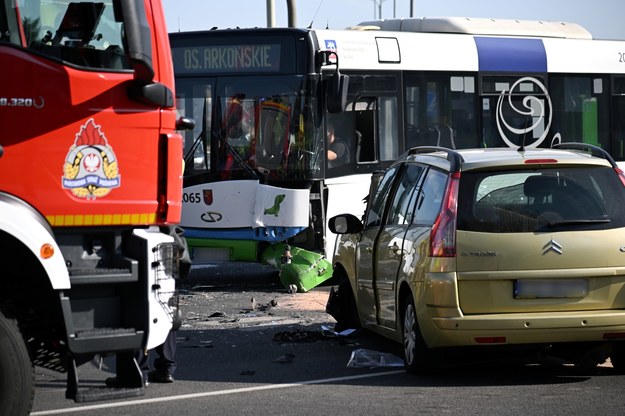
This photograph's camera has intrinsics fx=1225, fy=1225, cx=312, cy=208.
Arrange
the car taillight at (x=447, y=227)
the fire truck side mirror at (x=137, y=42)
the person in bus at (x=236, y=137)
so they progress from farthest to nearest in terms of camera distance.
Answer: the person in bus at (x=236, y=137)
the car taillight at (x=447, y=227)
the fire truck side mirror at (x=137, y=42)

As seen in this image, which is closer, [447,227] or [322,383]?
[447,227]

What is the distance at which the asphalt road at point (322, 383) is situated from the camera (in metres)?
8.16

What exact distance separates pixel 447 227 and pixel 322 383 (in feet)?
4.93

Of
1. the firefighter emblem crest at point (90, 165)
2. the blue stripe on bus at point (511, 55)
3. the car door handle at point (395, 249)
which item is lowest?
the car door handle at point (395, 249)

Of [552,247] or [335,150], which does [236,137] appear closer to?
[335,150]

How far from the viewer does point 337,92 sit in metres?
16.3

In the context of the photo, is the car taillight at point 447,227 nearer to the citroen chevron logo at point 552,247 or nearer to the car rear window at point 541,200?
the car rear window at point 541,200

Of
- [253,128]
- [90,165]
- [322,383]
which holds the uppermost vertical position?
[90,165]

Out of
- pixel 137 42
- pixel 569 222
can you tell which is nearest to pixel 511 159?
pixel 569 222

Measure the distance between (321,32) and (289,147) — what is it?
1680mm

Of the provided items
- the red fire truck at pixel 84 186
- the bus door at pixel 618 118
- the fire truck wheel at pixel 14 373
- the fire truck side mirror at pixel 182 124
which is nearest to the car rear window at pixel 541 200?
the fire truck side mirror at pixel 182 124

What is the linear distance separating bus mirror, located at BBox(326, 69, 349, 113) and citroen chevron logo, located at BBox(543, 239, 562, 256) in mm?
7713

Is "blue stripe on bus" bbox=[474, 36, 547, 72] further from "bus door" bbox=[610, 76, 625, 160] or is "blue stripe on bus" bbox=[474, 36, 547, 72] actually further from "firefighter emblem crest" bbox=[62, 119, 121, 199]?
"firefighter emblem crest" bbox=[62, 119, 121, 199]

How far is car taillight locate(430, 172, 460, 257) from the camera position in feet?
29.2
